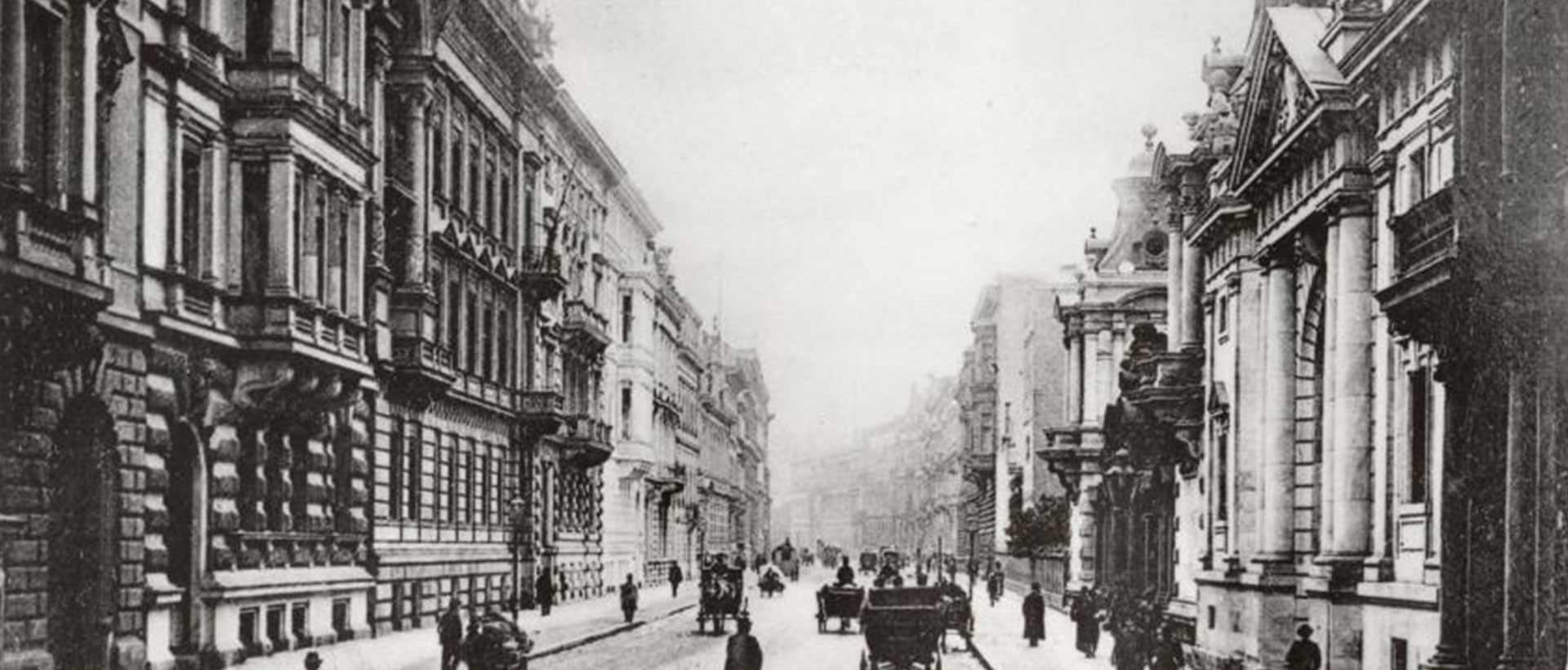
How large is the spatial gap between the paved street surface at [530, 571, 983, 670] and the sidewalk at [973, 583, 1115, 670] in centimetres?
55

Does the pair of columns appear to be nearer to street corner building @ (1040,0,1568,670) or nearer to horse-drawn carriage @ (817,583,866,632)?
street corner building @ (1040,0,1568,670)

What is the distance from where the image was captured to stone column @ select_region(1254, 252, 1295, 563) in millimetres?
29188

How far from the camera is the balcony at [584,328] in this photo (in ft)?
192

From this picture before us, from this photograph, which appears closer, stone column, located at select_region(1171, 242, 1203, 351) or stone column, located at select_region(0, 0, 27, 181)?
stone column, located at select_region(0, 0, 27, 181)

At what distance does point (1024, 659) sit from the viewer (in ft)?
113

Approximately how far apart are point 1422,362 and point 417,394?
858 inches

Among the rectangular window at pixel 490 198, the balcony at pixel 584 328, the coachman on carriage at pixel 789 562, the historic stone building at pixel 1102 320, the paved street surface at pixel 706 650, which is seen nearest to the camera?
the paved street surface at pixel 706 650

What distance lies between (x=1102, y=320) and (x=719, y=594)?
22.8 m

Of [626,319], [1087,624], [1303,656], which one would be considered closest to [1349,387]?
[1303,656]

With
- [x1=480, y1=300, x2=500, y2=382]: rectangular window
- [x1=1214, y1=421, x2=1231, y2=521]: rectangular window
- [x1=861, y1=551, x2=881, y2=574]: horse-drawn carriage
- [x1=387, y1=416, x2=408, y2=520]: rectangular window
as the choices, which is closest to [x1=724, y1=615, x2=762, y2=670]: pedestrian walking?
[x1=1214, y1=421, x2=1231, y2=521]: rectangular window

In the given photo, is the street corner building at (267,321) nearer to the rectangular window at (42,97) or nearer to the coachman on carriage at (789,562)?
the rectangular window at (42,97)

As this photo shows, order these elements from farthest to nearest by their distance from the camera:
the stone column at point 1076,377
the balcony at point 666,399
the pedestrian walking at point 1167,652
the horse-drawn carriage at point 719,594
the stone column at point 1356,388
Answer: the balcony at point 666,399, the stone column at point 1076,377, the horse-drawn carriage at point 719,594, the stone column at point 1356,388, the pedestrian walking at point 1167,652

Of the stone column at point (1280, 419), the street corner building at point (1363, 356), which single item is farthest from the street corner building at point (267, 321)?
the stone column at point (1280, 419)

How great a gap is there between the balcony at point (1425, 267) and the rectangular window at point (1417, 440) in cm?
403
